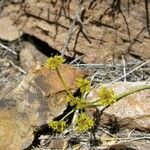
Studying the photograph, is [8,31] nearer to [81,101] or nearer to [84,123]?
[81,101]

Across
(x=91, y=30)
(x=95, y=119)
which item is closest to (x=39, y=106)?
(x=95, y=119)

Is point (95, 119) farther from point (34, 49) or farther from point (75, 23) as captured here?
point (34, 49)

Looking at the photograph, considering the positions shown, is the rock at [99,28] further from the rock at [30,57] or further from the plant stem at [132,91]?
the plant stem at [132,91]

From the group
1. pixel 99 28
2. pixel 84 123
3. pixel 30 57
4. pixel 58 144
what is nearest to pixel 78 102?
pixel 84 123

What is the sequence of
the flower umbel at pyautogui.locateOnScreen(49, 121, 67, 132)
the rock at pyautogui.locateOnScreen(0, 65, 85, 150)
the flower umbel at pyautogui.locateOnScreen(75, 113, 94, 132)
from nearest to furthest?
the flower umbel at pyautogui.locateOnScreen(75, 113, 94, 132) → the flower umbel at pyautogui.locateOnScreen(49, 121, 67, 132) → the rock at pyautogui.locateOnScreen(0, 65, 85, 150)

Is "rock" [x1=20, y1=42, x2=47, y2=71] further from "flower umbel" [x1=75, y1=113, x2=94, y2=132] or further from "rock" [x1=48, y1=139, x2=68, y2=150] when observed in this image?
"flower umbel" [x1=75, y1=113, x2=94, y2=132]

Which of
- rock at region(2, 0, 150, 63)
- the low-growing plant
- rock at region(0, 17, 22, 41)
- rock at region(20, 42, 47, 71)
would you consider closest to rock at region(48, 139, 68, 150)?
the low-growing plant

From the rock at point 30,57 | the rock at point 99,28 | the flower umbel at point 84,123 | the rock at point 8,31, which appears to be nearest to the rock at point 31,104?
the flower umbel at point 84,123
